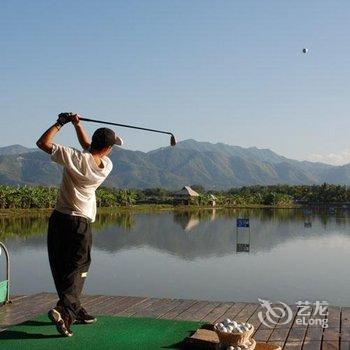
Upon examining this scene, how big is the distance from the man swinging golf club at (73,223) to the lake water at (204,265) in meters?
9.61

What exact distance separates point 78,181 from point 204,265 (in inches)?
660

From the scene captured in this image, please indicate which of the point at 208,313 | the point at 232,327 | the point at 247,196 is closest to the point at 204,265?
the point at 208,313

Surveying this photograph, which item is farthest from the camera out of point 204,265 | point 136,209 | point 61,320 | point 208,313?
point 136,209

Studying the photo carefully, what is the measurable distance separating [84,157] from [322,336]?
2.29 m

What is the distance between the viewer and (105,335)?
4238mm

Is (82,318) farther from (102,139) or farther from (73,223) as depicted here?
(102,139)

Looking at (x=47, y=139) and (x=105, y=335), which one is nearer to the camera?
(x=47, y=139)

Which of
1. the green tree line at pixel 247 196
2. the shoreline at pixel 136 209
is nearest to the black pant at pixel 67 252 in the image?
the shoreline at pixel 136 209

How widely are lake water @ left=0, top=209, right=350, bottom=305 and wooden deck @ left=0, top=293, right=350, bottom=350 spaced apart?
7.96 m

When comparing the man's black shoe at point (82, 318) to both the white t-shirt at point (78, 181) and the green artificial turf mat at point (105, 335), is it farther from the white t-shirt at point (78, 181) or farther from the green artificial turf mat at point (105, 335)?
the white t-shirt at point (78, 181)

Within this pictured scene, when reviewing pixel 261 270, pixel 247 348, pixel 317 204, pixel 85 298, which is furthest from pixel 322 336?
pixel 317 204

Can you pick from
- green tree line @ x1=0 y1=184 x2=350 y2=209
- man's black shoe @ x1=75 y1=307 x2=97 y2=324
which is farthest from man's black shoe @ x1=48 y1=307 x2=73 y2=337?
green tree line @ x1=0 y1=184 x2=350 y2=209

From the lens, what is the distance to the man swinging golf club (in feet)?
13.5

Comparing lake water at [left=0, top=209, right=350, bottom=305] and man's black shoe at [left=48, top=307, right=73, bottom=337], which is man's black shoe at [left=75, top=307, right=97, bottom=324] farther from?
lake water at [left=0, top=209, right=350, bottom=305]
